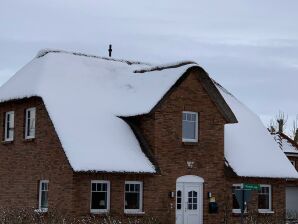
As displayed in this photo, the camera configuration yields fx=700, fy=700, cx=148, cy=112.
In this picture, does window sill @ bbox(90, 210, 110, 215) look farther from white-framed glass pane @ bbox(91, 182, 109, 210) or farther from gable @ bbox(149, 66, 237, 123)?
gable @ bbox(149, 66, 237, 123)

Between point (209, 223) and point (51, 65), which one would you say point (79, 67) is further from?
point (209, 223)

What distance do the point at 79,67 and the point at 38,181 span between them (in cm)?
602

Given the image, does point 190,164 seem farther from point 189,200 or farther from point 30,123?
point 30,123

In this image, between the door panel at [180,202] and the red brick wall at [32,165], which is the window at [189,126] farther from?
the red brick wall at [32,165]

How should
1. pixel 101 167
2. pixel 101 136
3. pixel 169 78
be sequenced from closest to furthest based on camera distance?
pixel 101 167
pixel 101 136
pixel 169 78

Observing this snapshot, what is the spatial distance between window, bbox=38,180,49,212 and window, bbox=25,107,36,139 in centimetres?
232

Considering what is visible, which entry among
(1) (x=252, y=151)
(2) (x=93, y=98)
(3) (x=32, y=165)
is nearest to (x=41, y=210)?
(3) (x=32, y=165)

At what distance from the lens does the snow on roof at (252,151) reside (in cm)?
3149

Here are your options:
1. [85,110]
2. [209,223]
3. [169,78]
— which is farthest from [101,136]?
[209,223]

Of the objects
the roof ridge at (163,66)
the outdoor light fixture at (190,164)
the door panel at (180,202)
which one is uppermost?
the roof ridge at (163,66)

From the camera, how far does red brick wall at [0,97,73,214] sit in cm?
2720

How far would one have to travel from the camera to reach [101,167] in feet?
86.5

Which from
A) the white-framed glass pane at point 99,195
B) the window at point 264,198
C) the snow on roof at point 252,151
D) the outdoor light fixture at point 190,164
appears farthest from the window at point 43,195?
the window at point 264,198

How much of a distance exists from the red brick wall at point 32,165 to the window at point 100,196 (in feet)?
3.55
